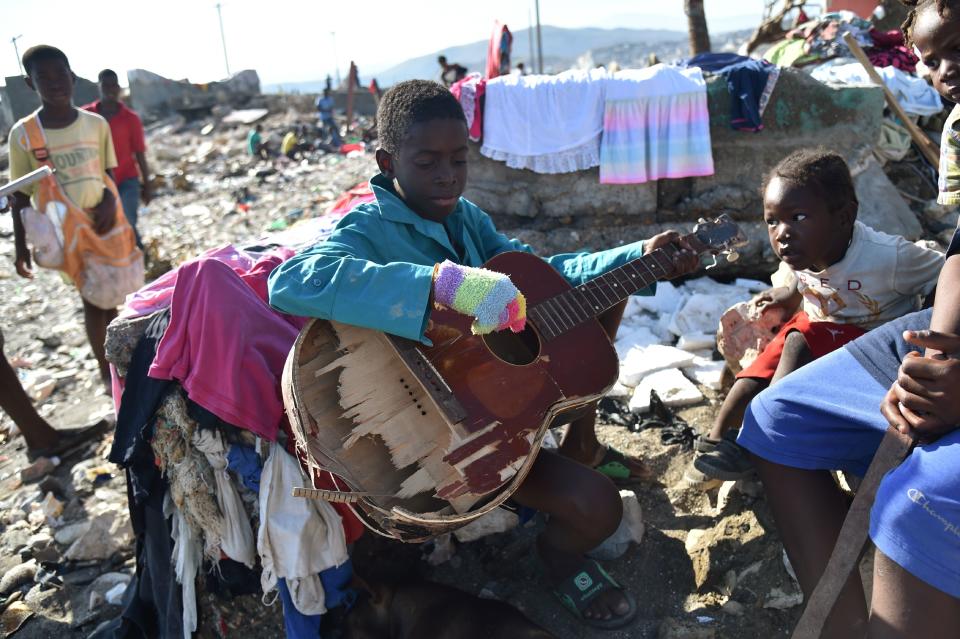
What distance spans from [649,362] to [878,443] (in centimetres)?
215

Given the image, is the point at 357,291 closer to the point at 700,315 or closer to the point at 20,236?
the point at 700,315

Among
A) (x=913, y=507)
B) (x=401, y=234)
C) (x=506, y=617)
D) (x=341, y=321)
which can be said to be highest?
(x=401, y=234)

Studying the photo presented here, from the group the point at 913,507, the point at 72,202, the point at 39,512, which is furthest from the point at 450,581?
the point at 72,202

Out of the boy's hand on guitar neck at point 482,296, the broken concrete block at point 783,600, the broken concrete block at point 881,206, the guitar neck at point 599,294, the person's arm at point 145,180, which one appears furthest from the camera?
the person's arm at point 145,180

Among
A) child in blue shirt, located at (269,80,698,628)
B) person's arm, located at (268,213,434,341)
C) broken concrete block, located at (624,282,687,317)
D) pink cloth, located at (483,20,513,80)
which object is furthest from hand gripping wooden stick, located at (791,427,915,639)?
pink cloth, located at (483,20,513,80)

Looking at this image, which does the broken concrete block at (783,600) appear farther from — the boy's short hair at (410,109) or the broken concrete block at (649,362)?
the boy's short hair at (410,109)

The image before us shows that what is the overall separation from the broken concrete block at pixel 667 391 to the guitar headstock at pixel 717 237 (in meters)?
1.15

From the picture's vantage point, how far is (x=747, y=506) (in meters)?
2.64

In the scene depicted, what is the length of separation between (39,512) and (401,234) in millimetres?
A: 2631

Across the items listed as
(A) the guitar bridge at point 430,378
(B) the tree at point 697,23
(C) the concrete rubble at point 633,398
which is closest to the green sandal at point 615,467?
(C) the concrete rubble at point 633,398

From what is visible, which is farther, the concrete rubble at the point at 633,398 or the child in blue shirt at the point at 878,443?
the concrete rubble at the point at 633,398

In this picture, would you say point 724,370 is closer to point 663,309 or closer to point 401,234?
point 663,309

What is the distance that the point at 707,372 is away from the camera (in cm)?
379

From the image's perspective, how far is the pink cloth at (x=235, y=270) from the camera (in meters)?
2.61
